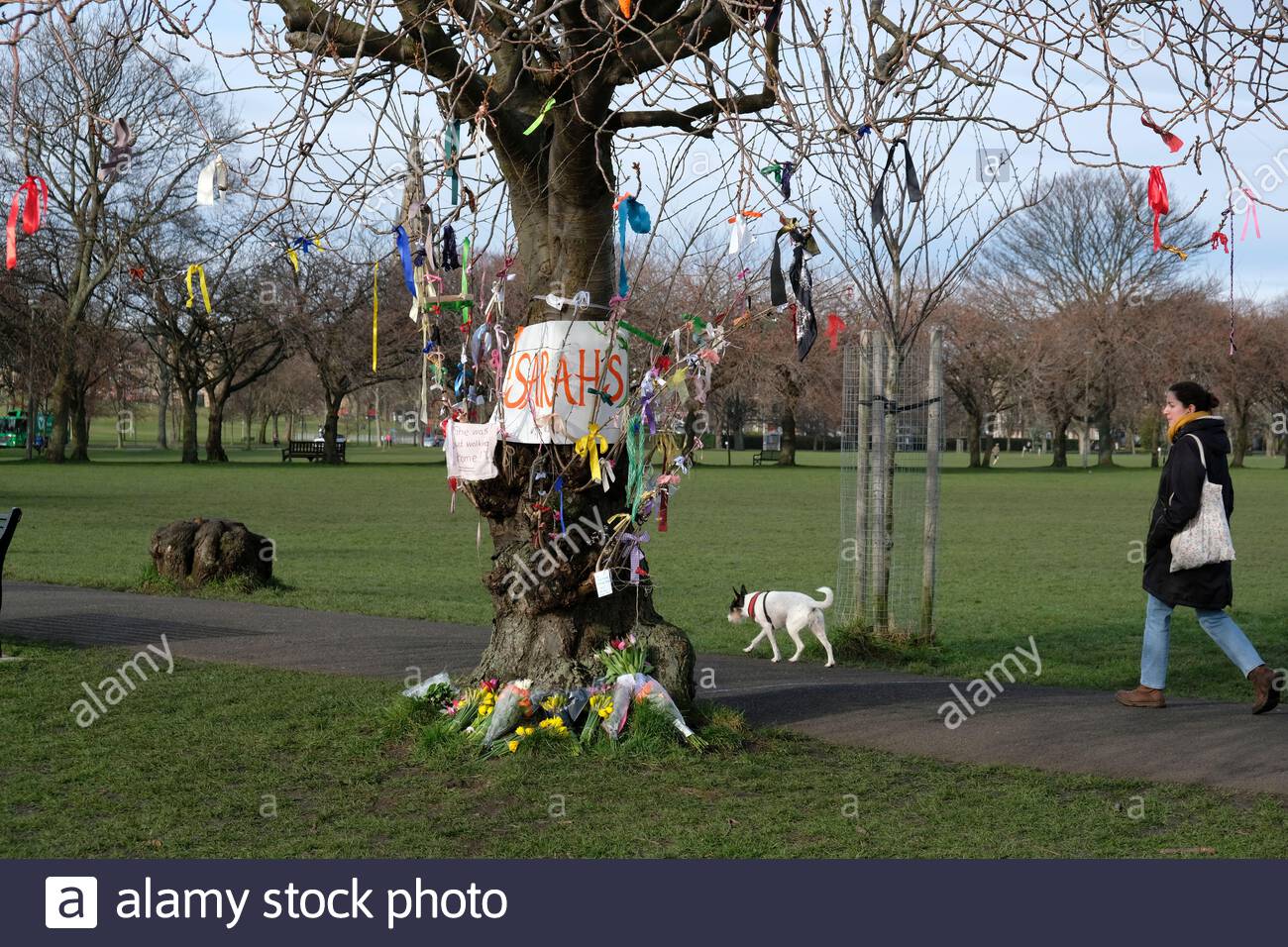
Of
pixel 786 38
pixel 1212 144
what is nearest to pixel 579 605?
pixel 786 38

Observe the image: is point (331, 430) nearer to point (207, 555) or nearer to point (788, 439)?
point (788, 439)

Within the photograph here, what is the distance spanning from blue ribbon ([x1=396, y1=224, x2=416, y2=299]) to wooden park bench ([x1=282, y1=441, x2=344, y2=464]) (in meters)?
58.1

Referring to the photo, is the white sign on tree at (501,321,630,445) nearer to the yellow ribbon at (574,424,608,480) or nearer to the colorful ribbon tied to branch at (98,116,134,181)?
the yellow ribbon at (574,424,608,480)

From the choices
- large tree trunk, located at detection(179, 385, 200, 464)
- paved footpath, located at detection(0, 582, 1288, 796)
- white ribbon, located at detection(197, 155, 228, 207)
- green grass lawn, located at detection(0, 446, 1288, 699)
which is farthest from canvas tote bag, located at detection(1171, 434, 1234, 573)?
large tree trunk, located at detection(179, 385, 200, 464)

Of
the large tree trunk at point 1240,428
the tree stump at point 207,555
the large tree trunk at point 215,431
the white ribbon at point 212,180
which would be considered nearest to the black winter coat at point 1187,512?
the white ribbon at point 212,180

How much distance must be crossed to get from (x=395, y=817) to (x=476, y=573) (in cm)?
1125

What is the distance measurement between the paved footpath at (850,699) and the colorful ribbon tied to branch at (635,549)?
1307mm

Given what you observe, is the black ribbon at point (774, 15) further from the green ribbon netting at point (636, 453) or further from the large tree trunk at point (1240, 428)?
the large tree trunk at point (1240, 428)

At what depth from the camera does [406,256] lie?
23.5 feet

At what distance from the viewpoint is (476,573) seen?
Answer: 17.2 meters

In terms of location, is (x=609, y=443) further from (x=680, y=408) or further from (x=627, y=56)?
(x=627, y=56)

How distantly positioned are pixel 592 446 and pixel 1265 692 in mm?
4323

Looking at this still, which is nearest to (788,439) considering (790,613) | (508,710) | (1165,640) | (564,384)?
(790,613)

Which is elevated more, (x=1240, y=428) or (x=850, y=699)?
(x=1240, y=428)
